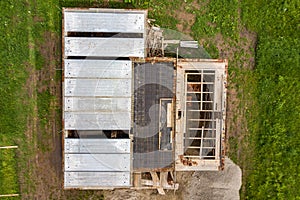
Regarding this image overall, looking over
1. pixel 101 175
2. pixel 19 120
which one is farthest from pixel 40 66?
pixel 101 175

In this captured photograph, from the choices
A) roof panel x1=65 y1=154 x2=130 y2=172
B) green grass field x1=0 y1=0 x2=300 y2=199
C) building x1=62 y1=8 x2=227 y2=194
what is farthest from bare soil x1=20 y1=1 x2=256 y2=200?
roof panel x1=65 y1=154 x2=130 y2=172

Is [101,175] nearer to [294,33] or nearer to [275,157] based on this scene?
Result: [275,157]

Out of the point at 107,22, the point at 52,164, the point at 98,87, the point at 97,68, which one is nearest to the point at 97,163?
the point at 52,164

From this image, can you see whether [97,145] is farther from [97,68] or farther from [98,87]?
[97,68]

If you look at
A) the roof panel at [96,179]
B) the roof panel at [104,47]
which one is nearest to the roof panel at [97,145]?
the roof panel at [96,179]

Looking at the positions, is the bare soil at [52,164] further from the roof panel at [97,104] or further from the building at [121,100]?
the roof panel at [97,104]

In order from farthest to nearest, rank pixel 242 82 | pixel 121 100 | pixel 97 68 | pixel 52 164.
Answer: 1. pixel 242 82
2. pixel 52 164
3. pixel 121 100
4. pixel 97 68
